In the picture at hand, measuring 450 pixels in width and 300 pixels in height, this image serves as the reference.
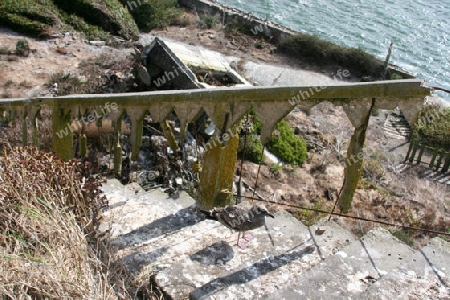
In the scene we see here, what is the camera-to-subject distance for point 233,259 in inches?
114

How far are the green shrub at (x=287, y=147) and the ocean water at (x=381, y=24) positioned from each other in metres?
9.97

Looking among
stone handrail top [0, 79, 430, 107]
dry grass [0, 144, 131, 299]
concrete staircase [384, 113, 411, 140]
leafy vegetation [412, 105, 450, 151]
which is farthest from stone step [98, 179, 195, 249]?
concrete staircase [384, 113, 411, 140]

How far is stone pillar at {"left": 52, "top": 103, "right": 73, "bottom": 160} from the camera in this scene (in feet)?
13.4

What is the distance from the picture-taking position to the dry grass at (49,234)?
2.30 meters

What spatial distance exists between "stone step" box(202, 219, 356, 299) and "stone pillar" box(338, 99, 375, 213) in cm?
50

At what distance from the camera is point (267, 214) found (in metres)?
2.94

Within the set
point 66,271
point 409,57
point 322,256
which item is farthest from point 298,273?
point 409,57

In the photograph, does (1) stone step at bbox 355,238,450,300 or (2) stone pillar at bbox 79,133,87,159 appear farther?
(2) stone pillar at bbox 79,133,87,159

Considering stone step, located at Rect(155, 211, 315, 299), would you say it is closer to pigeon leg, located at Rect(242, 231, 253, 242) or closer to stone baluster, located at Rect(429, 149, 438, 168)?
pigeon leg, located at Rect(242, 231, 253, 242)

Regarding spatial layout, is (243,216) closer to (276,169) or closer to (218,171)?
(218,171)

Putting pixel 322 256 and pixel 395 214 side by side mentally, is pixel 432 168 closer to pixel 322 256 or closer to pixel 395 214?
pixel 395 214

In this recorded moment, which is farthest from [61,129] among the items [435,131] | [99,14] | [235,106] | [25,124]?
[99,14]

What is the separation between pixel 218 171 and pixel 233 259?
59 cm

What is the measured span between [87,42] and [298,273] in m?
13.5
